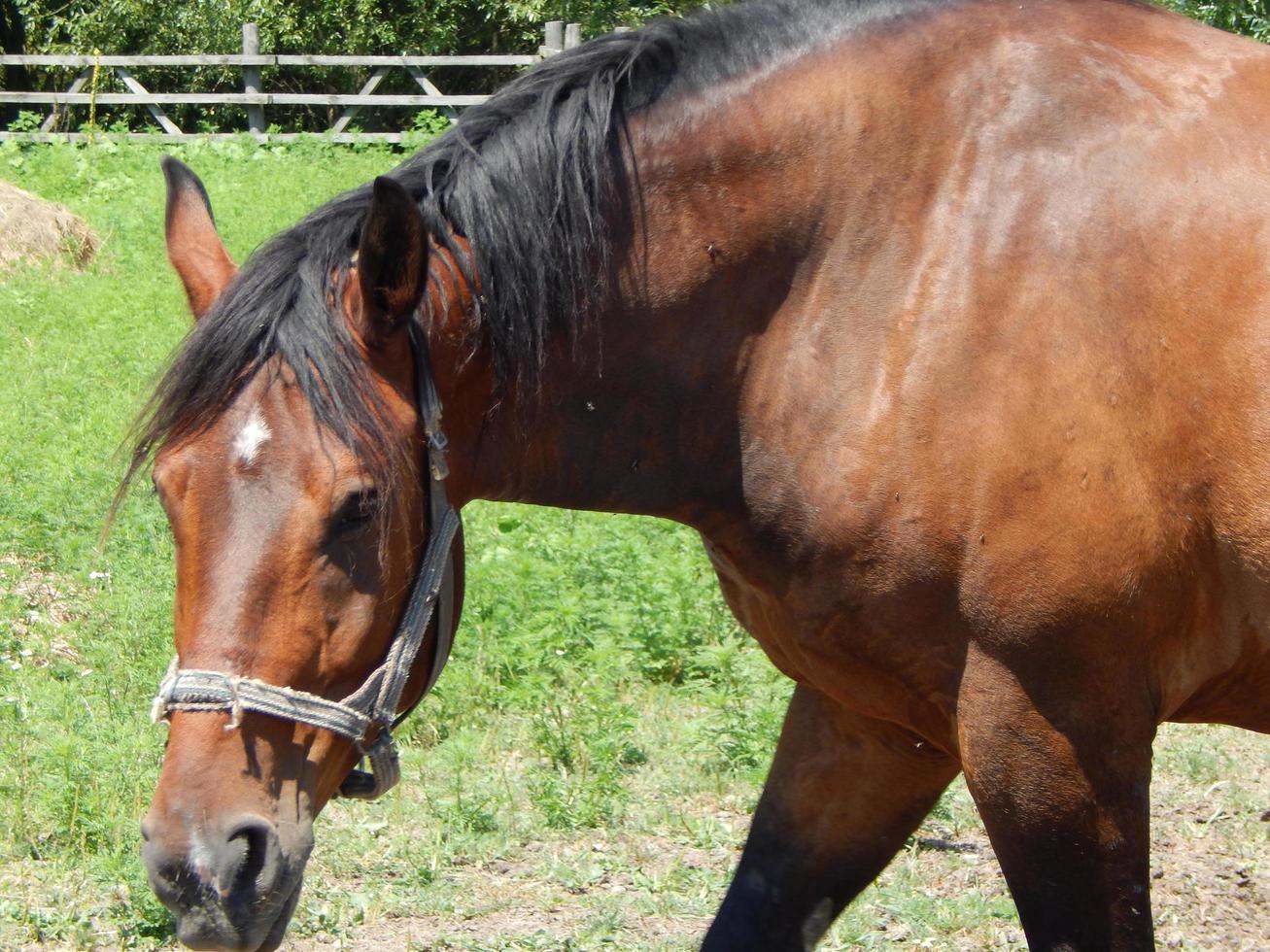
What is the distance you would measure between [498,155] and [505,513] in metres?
4.02

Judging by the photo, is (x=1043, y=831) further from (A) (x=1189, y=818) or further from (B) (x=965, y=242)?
(A) (x=1189, y=818)

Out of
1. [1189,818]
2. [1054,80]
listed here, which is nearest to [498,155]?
[1054,80]

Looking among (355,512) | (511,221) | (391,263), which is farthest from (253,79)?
(355,512)

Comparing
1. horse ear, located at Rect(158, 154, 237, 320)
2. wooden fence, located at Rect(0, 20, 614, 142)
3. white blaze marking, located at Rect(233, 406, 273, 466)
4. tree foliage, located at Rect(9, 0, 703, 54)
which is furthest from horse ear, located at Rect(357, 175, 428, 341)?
tree foliage, located at Rect(9, 0, 703, 54)

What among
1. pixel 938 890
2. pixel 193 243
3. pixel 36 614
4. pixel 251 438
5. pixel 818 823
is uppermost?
pixel 193 243

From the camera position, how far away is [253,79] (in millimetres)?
16719

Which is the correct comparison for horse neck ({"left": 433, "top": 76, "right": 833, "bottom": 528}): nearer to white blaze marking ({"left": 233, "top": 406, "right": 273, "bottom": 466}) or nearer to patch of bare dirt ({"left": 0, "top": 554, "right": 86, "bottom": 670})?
white blaze marking ({"left": 233, "top": 406, "right": 273, "bottom": 466})

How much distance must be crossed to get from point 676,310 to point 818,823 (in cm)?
109

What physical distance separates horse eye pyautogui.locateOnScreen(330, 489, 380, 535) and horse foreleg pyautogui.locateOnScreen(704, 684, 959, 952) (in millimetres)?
1073

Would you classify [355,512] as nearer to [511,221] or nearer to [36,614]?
[511,221]

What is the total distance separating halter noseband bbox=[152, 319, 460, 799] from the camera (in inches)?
77.6

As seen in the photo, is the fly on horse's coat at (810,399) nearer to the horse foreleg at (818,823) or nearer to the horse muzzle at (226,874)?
the horse muzzle at (226,874)

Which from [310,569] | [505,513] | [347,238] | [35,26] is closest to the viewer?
[310,569]

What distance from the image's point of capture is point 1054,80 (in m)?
2.33
